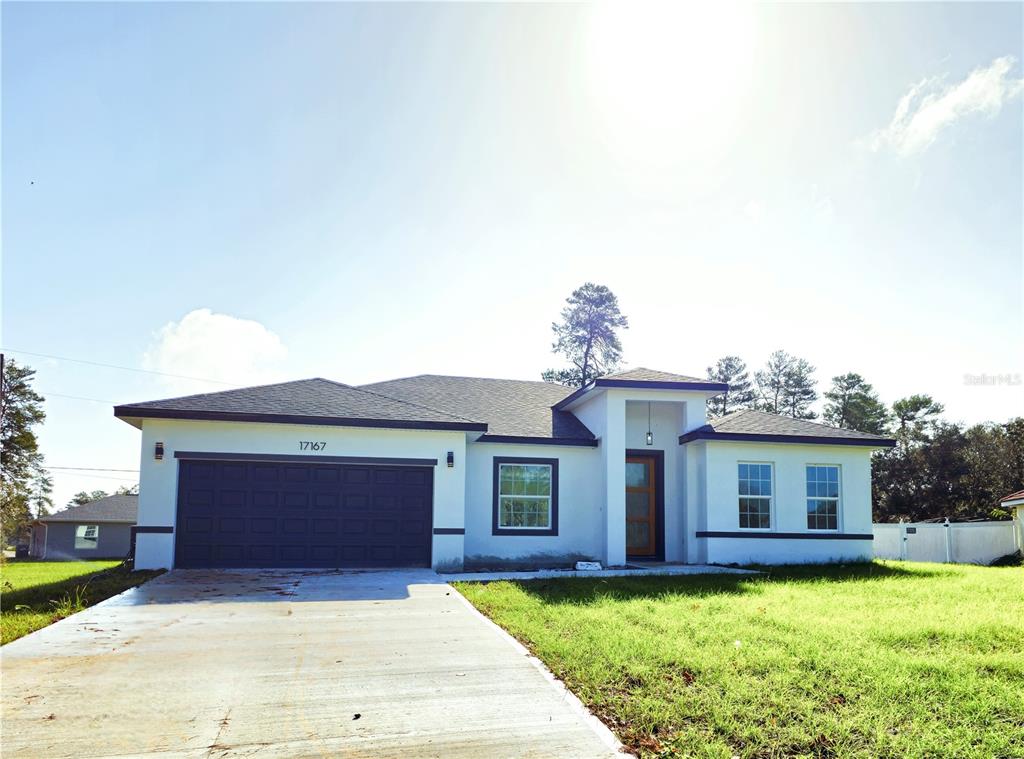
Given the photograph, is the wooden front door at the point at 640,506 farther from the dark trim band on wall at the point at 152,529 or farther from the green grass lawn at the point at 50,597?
the green grass lawn at the point at 50,597

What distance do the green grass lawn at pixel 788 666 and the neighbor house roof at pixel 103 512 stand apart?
37202 mm

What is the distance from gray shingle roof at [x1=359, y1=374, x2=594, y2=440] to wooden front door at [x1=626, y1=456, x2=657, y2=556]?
1437 millimetres

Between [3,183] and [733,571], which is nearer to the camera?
[3,183]

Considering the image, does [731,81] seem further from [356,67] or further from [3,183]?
[3,183]

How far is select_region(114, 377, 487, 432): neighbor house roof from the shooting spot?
42.5 feet

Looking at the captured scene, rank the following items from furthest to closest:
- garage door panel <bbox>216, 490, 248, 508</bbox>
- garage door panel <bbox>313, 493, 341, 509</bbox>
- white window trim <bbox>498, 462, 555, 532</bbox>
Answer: white window trim <bbox>498, 462, 555, 532</bbox>
garage door panel <bbox>313, 493, 341, 509</bbox>
garage door panel <bbox>216, 490, 248, 508</bbox>

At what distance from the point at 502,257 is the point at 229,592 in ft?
41.2

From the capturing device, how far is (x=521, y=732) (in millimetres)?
4508

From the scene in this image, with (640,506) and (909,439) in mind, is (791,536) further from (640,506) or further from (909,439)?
(909,439)

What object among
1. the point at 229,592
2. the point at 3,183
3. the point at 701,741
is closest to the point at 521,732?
the point at 701,741

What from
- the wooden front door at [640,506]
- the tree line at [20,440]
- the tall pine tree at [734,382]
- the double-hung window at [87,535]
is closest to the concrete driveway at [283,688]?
the wooden front door at [640,506]

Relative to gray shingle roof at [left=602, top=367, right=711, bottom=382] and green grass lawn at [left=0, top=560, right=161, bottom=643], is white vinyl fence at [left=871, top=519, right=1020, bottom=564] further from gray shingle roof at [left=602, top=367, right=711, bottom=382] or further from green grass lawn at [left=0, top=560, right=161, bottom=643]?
green grass lawn at [left=0, top=560, right=161, bottom=643]

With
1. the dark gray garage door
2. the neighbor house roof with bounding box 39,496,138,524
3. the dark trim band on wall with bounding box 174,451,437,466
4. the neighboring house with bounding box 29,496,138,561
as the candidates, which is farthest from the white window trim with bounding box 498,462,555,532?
the neighboring house with bounding box 29,496,138,561

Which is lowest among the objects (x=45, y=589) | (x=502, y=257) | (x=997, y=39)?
(x=45, y=589)
